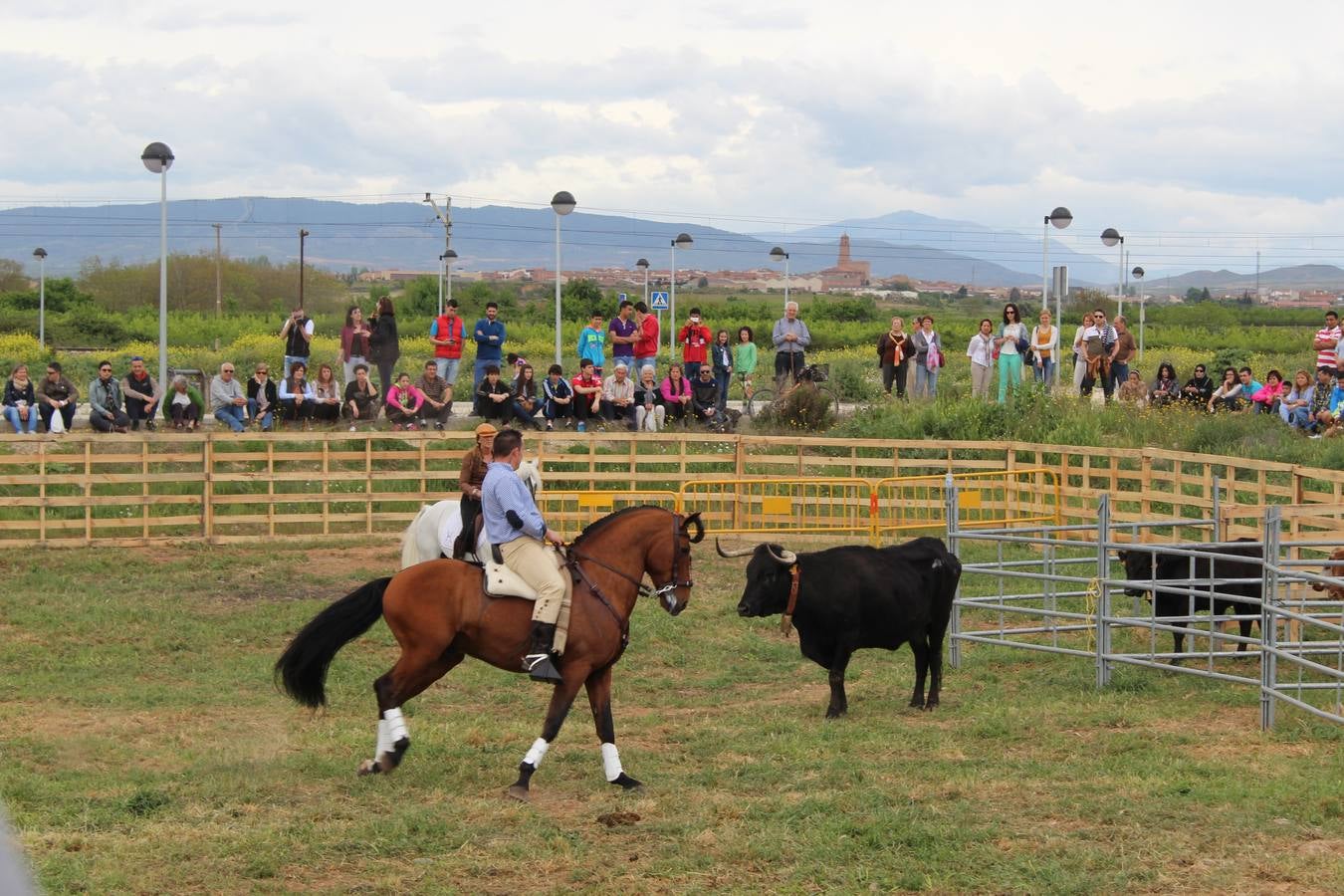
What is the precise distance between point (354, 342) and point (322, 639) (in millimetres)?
16554

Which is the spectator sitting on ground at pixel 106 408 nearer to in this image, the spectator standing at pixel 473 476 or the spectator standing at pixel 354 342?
the spectator standing at pixel 354 342

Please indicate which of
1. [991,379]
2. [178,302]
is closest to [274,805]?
[991,379]

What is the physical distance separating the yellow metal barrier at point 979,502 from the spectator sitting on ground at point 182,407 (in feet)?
35.1

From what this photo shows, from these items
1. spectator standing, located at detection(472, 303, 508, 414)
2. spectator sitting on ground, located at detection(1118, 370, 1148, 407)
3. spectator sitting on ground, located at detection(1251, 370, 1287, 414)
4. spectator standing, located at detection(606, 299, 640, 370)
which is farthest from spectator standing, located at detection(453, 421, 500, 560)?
spectator sitting on ground, located at detection(1118, 370, 1148, 407)

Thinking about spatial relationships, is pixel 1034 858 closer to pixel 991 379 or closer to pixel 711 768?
pixel 711 768

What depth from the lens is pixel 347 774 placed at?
9.62 metres

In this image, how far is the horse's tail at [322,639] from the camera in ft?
31.8

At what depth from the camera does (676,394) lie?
25.7 m

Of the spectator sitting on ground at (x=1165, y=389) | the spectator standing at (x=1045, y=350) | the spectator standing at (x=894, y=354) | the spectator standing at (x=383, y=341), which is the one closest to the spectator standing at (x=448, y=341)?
the spectator standing at (x=383, y=341)

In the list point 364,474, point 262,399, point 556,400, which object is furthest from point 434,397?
point 364,474

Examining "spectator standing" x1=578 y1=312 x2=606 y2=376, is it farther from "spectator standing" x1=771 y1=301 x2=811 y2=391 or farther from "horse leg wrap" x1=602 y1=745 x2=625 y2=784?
"horse leg wrap" x1=602 y1=745 x2=625 y2=784

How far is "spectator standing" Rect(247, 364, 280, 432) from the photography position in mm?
24109

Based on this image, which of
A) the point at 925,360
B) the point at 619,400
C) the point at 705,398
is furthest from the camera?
the point at 925,360

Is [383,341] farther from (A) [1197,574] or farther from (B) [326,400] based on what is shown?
(A) [1197,574]
